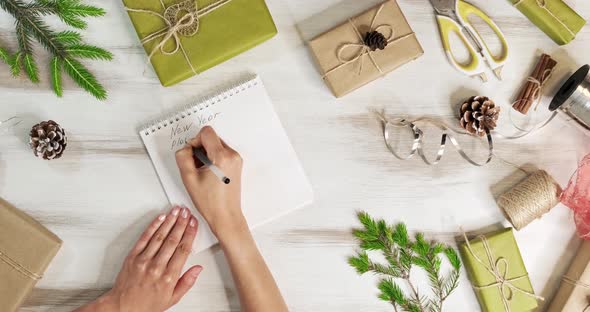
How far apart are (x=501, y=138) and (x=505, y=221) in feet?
0.62

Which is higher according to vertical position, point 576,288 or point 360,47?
point 360,47

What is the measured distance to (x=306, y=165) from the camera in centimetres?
109

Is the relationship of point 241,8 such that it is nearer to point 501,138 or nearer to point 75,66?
point 75,66

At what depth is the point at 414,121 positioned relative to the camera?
109cm

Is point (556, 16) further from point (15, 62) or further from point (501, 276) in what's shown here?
point (15, 62)

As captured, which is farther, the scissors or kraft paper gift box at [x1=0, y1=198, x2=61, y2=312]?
the scissors

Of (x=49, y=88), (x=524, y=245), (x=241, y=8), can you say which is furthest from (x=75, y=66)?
(x=524, y=245)

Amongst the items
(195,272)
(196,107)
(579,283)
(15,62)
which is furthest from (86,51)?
(579,283)

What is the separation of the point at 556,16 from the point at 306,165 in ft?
2.10

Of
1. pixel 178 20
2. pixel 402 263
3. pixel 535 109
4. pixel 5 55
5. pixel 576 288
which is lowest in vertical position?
pixel 576 288

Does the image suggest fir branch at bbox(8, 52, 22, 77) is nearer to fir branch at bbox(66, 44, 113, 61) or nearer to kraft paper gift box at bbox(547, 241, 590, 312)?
fir branch at bbox(66, 44, 113, 61)

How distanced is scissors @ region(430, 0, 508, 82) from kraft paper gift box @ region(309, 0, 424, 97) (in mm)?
96

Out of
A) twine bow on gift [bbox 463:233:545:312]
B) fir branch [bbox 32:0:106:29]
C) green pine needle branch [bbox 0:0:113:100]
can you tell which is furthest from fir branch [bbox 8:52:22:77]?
twine bow on gift [bbox 463:233:545:312]

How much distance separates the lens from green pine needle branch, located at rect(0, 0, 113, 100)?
1003mm
